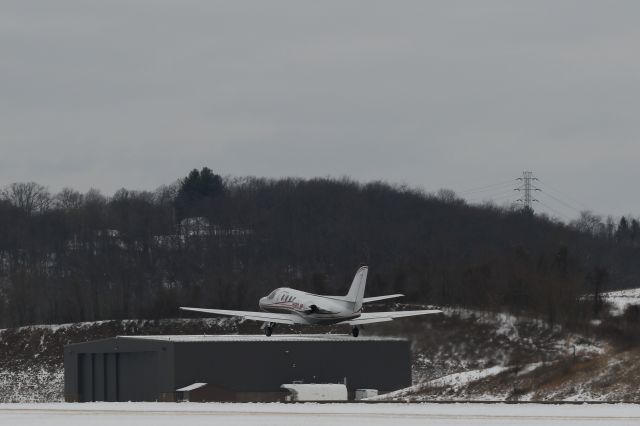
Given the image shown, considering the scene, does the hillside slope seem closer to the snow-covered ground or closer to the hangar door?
the snow-covered ground

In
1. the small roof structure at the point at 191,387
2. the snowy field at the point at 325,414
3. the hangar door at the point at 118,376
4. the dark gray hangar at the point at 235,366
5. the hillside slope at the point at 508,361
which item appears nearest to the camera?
the snowy field at the point at 325,414

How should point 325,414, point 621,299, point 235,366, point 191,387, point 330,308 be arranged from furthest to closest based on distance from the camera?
point 621,299, point 235,366, point 191,387, point 330,308, point 325,414

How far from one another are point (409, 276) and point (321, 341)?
16.8 metres

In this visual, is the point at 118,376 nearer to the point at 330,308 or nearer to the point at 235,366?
the point at 235,366

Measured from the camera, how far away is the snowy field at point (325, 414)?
5416 cm

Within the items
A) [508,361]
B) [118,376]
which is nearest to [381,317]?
[508,361]

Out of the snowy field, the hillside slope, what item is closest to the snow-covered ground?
the hillside slope

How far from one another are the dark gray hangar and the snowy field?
2998cm

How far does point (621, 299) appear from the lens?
123625 mm

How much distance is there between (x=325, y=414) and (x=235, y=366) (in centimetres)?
4271

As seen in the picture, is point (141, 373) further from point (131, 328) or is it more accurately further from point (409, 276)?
point (131, 328)

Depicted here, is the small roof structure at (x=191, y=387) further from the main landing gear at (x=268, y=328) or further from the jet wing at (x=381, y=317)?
the jet wing at (x=381, y=317)

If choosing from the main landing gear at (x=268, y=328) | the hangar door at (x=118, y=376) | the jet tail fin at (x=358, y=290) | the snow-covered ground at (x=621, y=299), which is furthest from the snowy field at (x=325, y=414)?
the snow-covered ground at (x=621, y=299)

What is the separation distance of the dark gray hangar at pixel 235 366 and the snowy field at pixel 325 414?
1180 inches
